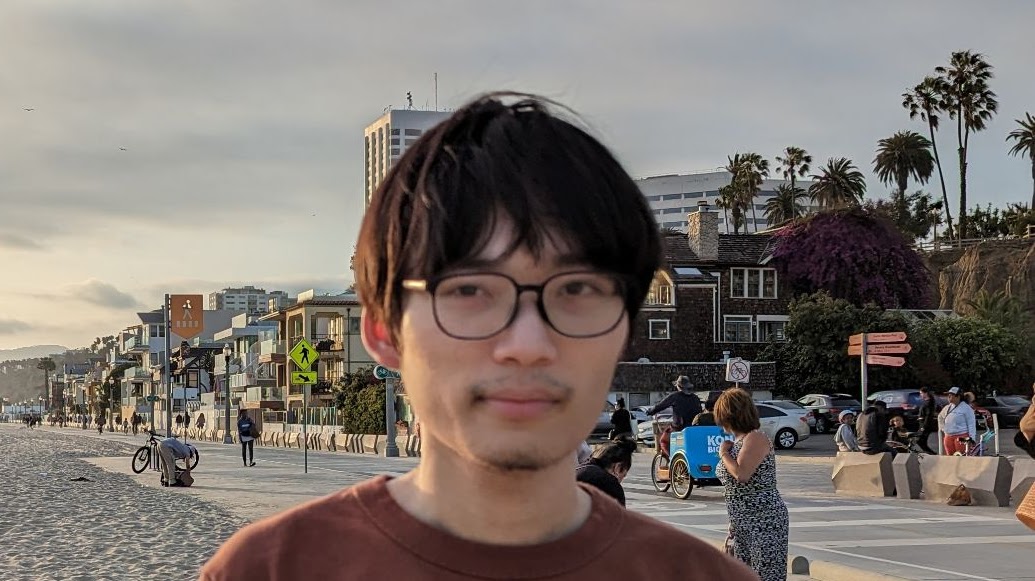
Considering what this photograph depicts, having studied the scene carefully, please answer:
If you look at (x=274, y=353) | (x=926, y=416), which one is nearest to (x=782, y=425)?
(x=926, y=416)

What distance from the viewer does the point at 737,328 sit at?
202 ft

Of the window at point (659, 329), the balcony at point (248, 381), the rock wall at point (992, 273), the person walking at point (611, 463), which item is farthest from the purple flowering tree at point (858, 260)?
the person walking at point (611, 463)

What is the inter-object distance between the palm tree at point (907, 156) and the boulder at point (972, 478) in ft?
233

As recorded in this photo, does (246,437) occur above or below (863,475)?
below

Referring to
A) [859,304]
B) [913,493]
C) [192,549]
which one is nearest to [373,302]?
[192,549]

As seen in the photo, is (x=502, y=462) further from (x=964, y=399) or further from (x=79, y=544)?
(x=964, y=399)

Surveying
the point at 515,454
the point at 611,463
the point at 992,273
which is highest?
the point at 992,273

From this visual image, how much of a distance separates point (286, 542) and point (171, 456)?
26710 mm

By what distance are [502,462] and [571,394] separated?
4.9 inches

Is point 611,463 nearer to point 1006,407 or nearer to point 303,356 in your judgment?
point 303,356

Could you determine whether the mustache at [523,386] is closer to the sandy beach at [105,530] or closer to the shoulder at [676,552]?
the shoulder at [676,552]

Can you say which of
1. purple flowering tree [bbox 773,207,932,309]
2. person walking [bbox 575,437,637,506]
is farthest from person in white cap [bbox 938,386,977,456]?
purple flowering tree [bbox 773,207,932,309]

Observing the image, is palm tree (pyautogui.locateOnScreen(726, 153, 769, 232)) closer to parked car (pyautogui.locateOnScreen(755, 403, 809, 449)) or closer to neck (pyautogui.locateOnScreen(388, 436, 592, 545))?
parked car (pyautogui.locateOnScreen(755, 403, 809, 449))

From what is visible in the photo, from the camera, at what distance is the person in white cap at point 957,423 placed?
81.4 feet
